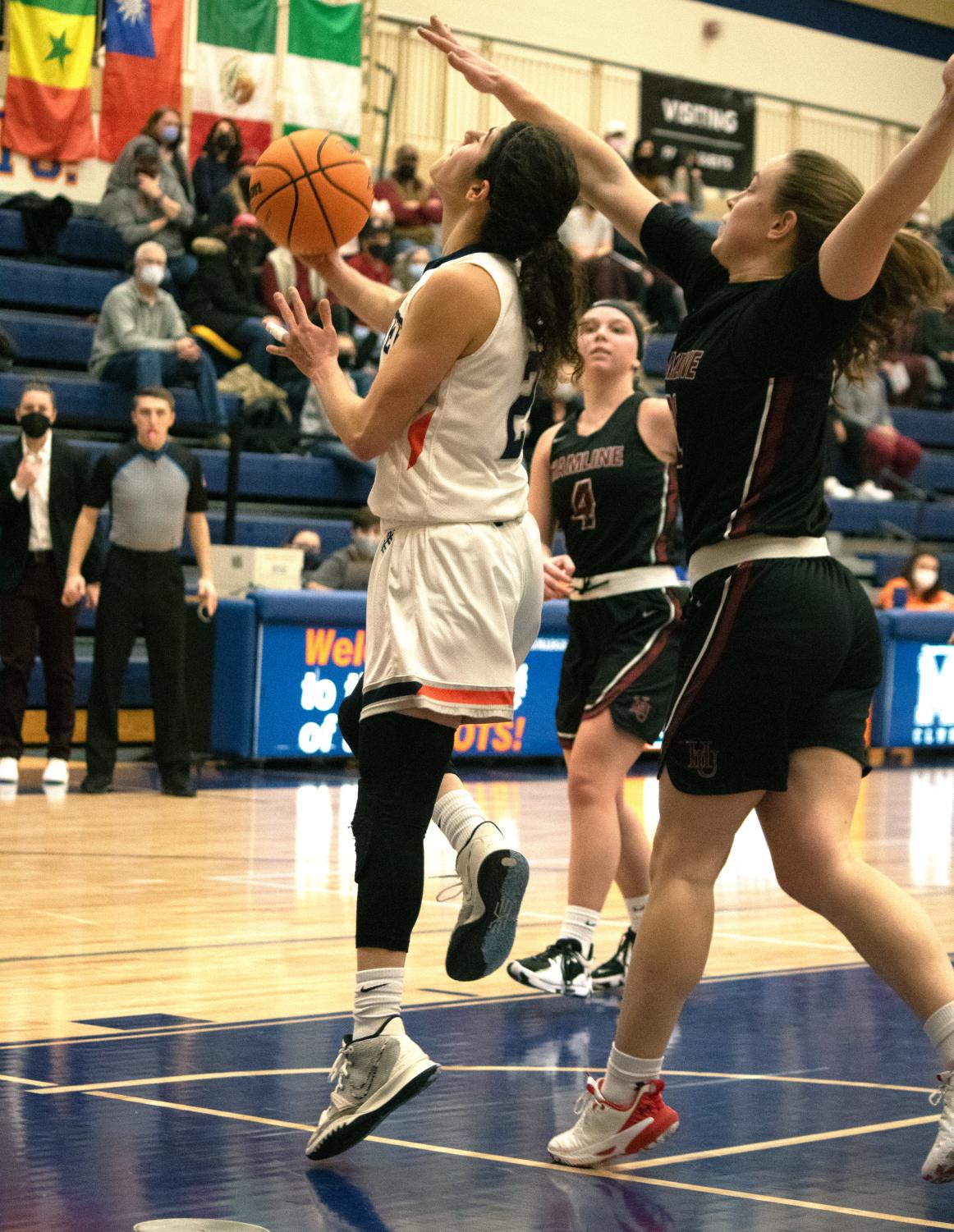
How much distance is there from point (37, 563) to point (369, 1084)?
719 cm

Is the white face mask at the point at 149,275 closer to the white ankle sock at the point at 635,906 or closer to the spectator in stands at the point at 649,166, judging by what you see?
the spectator in stands at the point at 649,166

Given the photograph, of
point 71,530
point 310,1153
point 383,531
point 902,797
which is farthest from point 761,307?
point 902,797

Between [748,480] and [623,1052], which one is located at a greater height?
[748,480]

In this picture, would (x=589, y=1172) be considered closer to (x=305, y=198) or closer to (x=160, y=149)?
(x=305, y=198)

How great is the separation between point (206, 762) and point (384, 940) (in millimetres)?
8212

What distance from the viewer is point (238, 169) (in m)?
15.2

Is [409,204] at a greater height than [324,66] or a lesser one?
lesser

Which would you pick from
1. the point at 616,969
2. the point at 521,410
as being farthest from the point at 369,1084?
the point at 616,969

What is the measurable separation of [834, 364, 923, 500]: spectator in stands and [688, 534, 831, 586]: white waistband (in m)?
14.5

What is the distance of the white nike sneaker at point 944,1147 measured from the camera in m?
3.29

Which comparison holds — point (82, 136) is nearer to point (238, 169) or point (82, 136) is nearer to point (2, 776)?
point (238, 169)

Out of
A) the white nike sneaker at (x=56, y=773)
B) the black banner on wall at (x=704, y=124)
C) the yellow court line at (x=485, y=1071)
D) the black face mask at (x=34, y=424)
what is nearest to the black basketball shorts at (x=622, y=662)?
the yellow court line at (x=485, y=1071)

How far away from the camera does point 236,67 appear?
15.3 m

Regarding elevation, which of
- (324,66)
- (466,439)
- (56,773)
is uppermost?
(324,66)
